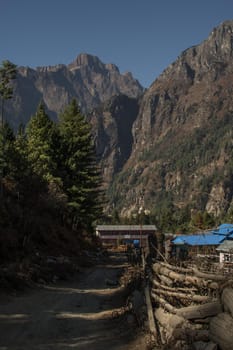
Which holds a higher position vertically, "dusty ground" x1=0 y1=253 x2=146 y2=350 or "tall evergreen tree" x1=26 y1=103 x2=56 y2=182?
"tall evergreen tree" x1=26 y1=103 x2=56 y2=182

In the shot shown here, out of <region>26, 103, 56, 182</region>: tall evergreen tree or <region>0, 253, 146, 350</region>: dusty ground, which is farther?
<region>26, 103, 56, 182</region>: tall evergreen tree

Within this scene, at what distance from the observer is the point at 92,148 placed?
169 feet

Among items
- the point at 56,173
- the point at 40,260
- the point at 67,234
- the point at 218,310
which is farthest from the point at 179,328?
the point at 56,173

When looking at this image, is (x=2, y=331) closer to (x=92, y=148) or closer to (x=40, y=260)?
(x=40, y=260)

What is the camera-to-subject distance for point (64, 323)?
15.2m

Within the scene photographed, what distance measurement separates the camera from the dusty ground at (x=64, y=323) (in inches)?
493

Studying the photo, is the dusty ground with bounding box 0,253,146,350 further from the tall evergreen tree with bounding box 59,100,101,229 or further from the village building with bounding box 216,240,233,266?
the tall evergreen tree with bounding box 59,100,101,229

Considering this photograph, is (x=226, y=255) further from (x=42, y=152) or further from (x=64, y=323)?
(x=42, y=152)

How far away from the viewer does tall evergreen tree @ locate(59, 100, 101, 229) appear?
4891 centimetres

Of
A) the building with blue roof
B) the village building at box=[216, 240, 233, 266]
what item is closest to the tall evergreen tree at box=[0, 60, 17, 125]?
the building with blue roof

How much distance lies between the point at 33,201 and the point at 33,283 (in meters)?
21.0

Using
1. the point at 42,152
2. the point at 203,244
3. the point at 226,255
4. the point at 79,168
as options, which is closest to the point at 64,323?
the point at 226,255

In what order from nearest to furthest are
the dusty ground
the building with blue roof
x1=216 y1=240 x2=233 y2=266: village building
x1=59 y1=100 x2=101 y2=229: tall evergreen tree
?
the dusty ground → x1=216 y1=240 x2=233 y2=266: village building → the building with blue roof → x1=59 y1=100 x2=101 y2=229: tall evergreen tree

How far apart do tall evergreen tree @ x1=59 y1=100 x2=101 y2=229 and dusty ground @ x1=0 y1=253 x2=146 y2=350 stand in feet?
83.9
